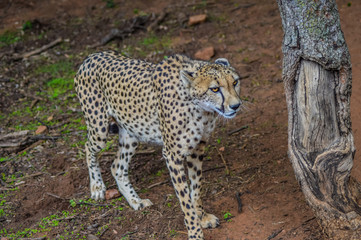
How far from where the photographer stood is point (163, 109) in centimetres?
532

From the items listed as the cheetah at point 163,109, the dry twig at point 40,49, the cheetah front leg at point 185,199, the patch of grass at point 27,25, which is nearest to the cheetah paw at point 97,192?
the cheetah at point 163,109

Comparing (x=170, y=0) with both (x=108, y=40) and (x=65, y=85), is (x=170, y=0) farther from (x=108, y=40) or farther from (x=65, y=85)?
(x=65, y=85)

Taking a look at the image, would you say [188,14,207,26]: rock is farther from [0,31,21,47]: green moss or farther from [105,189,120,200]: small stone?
[105,189,120,200]: small stone

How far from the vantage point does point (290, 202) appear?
558 cm

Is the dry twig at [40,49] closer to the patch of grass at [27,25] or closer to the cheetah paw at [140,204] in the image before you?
the patch of grass at [27,25]

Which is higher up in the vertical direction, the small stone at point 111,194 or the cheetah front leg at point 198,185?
the cheetah front leg at point 198,185

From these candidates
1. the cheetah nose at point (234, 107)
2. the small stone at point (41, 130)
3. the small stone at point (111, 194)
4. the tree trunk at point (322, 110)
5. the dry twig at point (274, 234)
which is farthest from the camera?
the small stone at point (41, 130)

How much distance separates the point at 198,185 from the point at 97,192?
4.71 feet

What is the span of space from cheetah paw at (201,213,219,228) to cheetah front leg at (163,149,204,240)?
0.28m

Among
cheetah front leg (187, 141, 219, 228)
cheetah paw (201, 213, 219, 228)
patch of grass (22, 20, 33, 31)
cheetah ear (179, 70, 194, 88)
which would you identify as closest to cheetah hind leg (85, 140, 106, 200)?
cheetah front leg (187, 141, 219, 228)

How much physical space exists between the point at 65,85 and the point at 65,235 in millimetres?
3977

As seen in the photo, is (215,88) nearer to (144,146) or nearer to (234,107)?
(234,107)

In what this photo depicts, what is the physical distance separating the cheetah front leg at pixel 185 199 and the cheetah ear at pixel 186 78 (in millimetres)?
749

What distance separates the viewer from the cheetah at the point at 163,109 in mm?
4934
